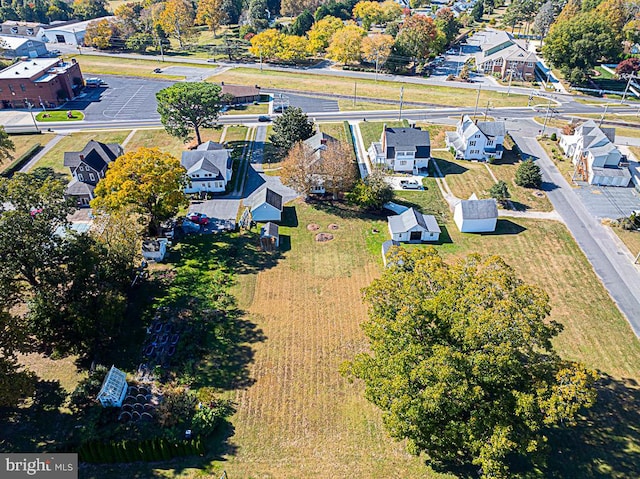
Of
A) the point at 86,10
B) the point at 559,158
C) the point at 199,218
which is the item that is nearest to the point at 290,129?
the point at 199,218

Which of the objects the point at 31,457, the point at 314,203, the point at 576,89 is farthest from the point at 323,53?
the point at 31,457

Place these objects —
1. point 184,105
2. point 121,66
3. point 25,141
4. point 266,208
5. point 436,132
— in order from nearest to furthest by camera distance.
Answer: point 266,208, point 184,105, point 25,141, point 436,132, point 121,66

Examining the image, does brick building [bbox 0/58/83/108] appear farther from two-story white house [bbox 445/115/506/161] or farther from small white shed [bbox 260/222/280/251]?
two-story white house [bbox 445/115/506/161]

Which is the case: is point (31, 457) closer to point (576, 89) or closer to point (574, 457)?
point (574, 457)

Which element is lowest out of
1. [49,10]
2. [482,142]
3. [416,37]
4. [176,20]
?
[482,142]

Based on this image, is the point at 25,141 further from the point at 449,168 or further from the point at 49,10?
the point at 49,10

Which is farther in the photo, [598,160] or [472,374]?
[598,160]

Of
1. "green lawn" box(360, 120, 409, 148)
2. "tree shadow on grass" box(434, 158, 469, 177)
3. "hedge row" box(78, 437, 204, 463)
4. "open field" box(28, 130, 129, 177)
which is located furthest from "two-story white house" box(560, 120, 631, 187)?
"open field" box(28, 130, 129, 177)
